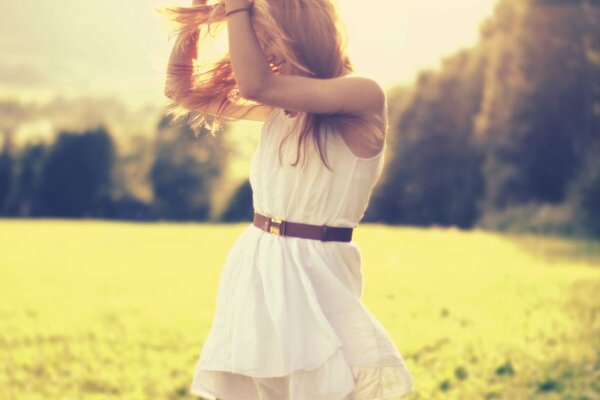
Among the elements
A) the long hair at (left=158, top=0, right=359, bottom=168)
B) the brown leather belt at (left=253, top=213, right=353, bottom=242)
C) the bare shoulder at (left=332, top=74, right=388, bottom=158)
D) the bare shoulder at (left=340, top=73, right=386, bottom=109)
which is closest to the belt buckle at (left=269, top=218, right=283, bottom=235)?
the brown leather belt at (left=253, top=213, right=353, bottom=242)

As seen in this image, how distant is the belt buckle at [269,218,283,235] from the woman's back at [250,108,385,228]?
2 cm

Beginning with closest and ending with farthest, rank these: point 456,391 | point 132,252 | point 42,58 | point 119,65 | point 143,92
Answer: point 456,391 → point 132,252 → point 143,92 → point 119,65 → point 42,58

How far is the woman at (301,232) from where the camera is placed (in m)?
3.32

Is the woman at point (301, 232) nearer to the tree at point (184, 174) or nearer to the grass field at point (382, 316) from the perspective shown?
the grass field at point (382, 316)

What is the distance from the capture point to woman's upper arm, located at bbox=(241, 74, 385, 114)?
10.8ft

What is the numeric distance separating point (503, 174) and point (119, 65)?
3790cm

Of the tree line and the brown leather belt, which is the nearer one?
the brown leather belt

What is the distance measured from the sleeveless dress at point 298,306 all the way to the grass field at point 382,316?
335 centimetres

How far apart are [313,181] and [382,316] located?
22.8ft

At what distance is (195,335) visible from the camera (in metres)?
9.34

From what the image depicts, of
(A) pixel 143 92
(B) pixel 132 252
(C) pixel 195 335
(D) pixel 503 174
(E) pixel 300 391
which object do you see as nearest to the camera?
(E) pixel 300 391

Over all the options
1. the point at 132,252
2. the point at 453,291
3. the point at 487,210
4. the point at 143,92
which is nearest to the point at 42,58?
the point at 143,92

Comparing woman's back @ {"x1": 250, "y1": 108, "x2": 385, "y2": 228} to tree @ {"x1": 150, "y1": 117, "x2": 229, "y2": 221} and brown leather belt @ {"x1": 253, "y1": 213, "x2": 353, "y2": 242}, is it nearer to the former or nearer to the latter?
brown leather belt @ {"x1": 253, "y1": 213, "x2": 353, "y2": 242}

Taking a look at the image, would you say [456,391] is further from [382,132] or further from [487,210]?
[487,210]
